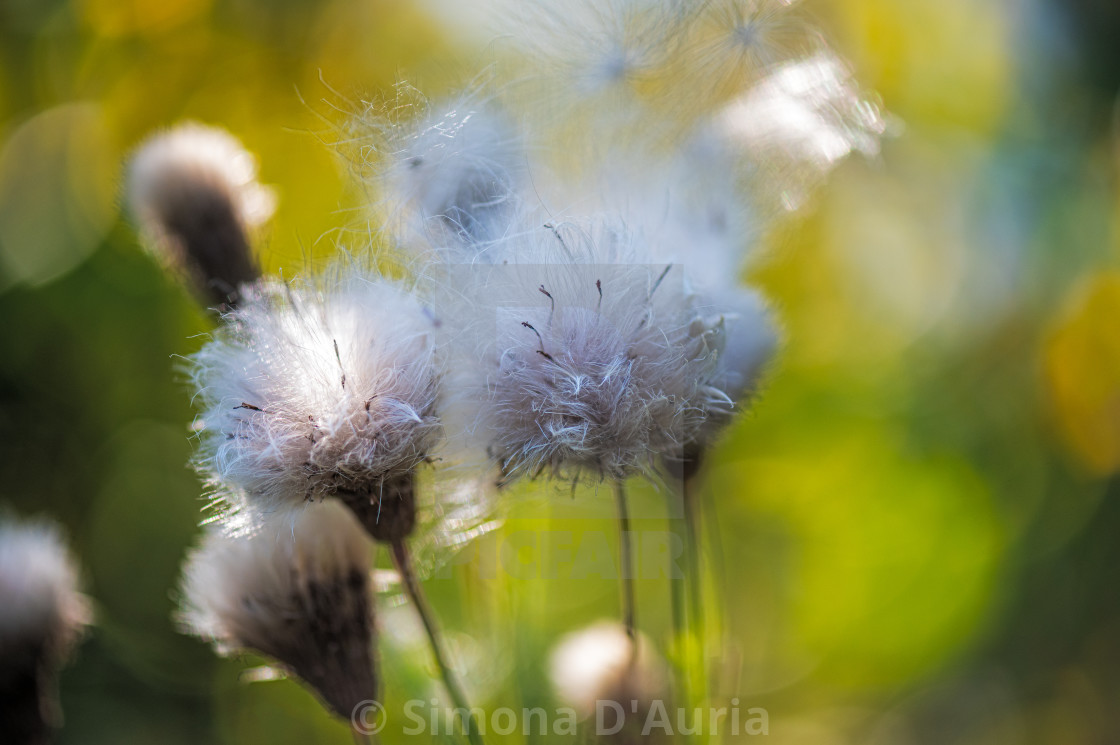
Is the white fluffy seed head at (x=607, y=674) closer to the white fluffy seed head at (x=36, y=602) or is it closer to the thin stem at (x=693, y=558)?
the thin stem at (x=693, y=558)

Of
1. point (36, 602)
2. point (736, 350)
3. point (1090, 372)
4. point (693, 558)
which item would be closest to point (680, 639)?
point (693, 558)

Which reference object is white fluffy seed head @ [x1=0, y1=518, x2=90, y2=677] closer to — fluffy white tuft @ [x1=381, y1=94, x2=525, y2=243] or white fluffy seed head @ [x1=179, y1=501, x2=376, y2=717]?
white fluffy seed head @ [x1=179, y1=501, x2=376, y2=717]

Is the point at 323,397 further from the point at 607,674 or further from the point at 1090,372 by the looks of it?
the point at 1090,372

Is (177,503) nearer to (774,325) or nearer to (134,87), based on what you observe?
(134,87)

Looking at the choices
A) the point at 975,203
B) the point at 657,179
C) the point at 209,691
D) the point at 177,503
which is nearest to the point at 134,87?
the point at 177,503

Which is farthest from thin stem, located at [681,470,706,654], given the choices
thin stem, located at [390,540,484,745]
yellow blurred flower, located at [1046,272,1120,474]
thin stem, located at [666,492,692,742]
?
yellow blurred flower, located at [1046,272,1120,474]

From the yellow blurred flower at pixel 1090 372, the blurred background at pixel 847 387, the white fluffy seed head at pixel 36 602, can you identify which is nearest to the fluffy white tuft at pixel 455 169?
the white fluffy seed head at pixel 36 602
